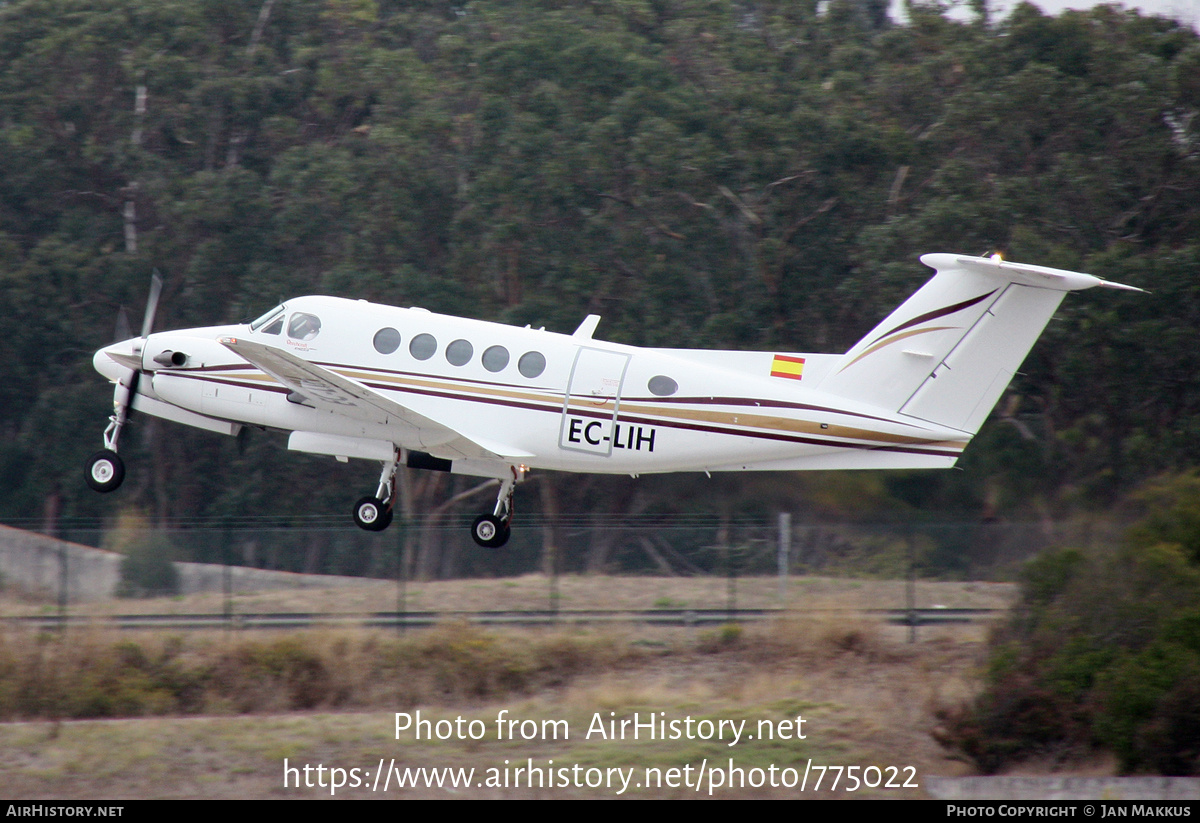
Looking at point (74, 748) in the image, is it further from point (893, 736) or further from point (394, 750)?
point (893, 736)

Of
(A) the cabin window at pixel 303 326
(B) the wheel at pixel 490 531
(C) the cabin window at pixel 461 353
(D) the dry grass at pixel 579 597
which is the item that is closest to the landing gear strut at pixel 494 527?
(B) the wheel at pixel 490 531

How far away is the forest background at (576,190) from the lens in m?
30.6

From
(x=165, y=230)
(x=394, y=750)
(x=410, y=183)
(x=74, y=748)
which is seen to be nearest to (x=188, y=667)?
(x=74, y=748)

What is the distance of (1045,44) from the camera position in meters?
32.8

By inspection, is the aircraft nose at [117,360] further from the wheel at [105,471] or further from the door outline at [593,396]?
the door outline at [593,396]

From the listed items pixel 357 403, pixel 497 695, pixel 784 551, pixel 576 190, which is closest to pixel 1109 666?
pixel 784 551

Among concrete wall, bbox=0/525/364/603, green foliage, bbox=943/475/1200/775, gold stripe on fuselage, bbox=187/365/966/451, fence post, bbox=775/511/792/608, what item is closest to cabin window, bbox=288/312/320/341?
gold stripe on fuselage, bbox=187/365/966/451

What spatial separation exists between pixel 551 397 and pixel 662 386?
5.47 feet

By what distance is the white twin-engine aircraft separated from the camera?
17.9 meters

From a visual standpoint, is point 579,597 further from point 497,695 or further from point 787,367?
point 787,367

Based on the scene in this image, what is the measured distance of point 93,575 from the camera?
24.9 meters

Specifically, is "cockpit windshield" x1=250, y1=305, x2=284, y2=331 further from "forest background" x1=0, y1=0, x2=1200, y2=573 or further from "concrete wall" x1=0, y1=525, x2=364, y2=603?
"forest background" x1=0, y1=0, x2=1200, y2=573

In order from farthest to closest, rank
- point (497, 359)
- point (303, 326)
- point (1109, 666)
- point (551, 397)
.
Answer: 1. point (303, 326)
2. point (497, 359)
3. point (551, 397)
4. point (1109, 666)

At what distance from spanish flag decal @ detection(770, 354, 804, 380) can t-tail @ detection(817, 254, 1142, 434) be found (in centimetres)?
90
